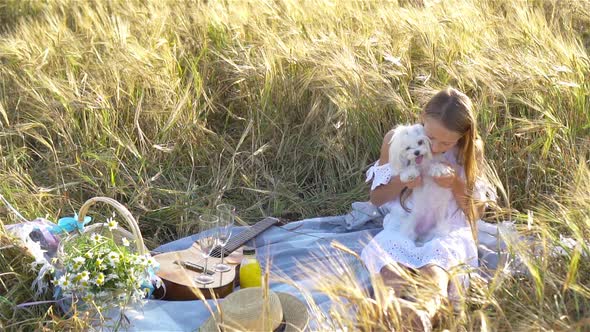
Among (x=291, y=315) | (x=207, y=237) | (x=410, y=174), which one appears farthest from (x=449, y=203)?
(x=207, y=237)

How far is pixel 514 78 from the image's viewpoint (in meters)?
4.30

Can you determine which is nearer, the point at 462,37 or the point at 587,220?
the point at 587,220

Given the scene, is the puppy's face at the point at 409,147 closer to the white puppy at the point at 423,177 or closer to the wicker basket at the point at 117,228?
the white puppy at the point at 423,177

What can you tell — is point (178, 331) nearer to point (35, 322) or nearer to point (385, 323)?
point (35, 322)

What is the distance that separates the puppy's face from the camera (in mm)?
3414

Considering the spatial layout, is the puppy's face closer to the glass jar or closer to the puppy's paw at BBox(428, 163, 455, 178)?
the puppy's paw at BBox(428, 163, 455, 178)

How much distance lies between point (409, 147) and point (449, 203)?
0.40 meters

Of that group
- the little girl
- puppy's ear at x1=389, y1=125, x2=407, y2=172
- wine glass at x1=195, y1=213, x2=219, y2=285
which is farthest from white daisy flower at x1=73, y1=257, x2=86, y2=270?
puppy's ear at x1=389, y1=125, x2=407, y2=172

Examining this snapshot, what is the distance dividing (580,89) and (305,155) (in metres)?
1.58

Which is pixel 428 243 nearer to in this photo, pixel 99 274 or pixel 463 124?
pixel 463 124

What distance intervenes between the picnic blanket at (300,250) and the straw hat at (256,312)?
0.32ft

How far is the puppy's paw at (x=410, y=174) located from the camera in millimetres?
3443

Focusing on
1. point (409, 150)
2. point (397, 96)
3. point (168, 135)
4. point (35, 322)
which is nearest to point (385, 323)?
point (409, 150)

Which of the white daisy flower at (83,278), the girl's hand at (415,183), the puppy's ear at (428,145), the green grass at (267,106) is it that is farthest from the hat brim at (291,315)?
the green grass at (267,106)
